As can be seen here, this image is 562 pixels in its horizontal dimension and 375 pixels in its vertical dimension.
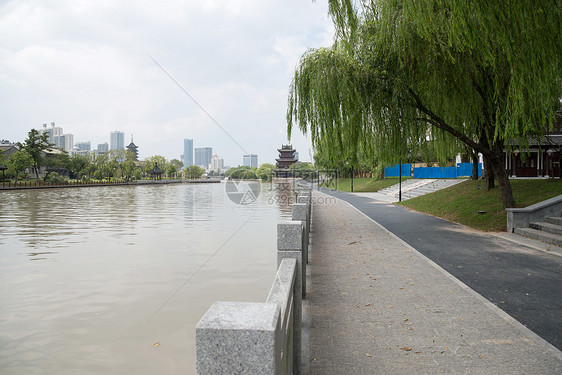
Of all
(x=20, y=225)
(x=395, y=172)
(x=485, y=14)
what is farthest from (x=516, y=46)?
(x=395, y=172)

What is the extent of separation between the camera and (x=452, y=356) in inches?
149

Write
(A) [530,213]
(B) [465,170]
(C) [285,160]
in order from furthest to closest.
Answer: (C) [285,160]
(B) [465,170]
(A) [530,213]

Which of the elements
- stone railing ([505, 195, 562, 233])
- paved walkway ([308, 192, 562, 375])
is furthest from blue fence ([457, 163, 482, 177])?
paved walkway ([308, 192, 562, 375])

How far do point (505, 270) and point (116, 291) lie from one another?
747 cm

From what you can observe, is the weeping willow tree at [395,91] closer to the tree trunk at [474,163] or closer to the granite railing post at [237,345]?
the tree trunk at [474,163]

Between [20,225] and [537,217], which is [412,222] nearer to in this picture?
[537,217]

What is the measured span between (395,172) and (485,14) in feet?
146

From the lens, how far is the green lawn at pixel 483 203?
43.0 feet

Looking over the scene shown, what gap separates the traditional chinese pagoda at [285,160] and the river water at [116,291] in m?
95.9

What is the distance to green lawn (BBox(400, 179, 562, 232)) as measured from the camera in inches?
516

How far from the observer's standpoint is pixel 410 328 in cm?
444

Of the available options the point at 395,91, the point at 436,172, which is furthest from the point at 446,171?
the point at 395,91

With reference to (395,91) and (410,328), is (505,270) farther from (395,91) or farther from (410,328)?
(395,91)

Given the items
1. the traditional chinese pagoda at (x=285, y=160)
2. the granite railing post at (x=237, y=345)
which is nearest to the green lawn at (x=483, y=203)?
the granite railing post at (x=237, y=345)
